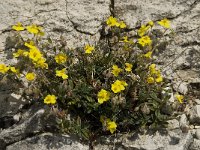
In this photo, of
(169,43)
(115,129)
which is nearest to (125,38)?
(169,43)

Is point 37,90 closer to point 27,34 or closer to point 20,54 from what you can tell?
point 20,54

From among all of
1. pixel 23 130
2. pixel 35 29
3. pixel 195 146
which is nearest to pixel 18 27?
pixel 35 29

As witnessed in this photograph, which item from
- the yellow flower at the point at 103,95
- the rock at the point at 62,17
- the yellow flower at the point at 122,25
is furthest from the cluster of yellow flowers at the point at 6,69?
the yellow flower at the point at 122,25

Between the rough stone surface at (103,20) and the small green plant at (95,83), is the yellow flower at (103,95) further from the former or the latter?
the rough stone surface at (103,20)

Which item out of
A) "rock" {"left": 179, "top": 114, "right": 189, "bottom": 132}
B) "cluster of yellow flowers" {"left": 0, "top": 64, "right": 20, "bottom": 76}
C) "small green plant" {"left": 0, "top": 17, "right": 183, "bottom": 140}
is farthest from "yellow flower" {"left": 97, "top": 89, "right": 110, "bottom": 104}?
"cluster of yellow flowers" {"left": 0, "top": 64, "right": 20, "bottom": 76}

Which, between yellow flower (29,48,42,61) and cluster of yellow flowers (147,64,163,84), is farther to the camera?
cluster of yellow flowers (147,64,163,84)

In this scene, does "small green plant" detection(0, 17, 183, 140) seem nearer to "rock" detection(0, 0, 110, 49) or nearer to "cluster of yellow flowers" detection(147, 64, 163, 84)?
"cluster of yellow flowers" detection(147, 64, 163, 84)
